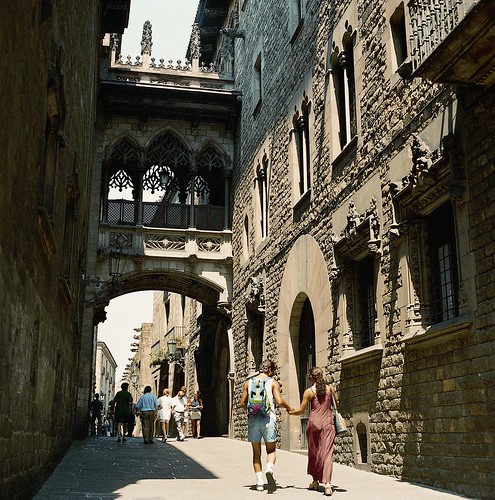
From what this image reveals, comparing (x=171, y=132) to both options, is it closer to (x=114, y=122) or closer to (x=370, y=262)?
(x=114, y=122)

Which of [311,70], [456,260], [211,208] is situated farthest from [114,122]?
[456,260]

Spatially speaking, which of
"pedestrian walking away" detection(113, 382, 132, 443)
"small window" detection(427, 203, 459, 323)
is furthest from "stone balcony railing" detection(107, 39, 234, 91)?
"small window" detection(427, 203, 459, 323)

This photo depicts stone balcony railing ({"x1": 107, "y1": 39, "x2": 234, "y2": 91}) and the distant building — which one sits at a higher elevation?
stone balcony railing ({"x1": 107, "y1": 39, "x2": 234, "y2": 91})

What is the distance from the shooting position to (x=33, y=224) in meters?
6.51

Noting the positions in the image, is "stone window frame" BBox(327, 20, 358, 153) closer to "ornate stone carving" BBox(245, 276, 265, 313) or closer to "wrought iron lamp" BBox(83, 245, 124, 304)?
"ornate stone carving" BBox(245, 276, 265, 313)

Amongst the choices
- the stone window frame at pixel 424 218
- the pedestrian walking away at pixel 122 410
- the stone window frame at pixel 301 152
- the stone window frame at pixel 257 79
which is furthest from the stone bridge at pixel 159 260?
the stone window frame at pixel 424 218

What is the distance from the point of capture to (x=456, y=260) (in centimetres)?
906

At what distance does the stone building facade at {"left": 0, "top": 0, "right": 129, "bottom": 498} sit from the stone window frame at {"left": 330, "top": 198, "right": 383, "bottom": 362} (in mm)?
4449

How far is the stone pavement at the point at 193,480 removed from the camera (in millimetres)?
8055

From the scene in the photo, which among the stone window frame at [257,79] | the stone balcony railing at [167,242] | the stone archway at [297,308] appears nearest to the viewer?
the stone archway at [297,308]

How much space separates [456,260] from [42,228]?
4978 mm

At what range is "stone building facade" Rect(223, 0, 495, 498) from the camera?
8.12m

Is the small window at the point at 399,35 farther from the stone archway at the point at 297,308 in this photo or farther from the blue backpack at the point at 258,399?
the blue backpack at the point at 258,399

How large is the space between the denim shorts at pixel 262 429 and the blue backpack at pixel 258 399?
0.09 m
